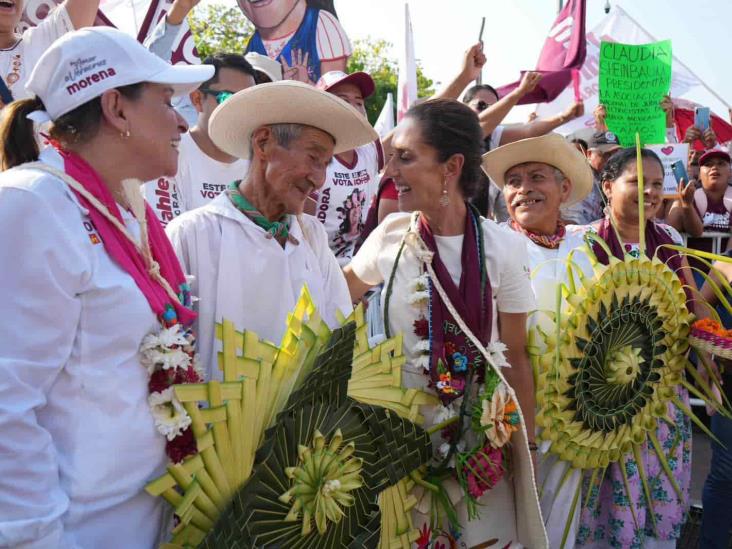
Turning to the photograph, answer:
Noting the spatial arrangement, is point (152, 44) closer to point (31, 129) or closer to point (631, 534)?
point (31, 129)

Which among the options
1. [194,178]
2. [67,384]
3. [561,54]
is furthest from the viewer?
[561,54]

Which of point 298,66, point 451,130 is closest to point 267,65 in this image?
point 298,66

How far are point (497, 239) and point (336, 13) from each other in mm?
3940

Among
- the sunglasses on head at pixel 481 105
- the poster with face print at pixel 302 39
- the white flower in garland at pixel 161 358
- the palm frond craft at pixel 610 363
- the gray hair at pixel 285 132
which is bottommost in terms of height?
the palm frond craft at pixel 610 363

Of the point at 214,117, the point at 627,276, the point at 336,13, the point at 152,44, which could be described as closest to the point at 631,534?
the point at 627,276

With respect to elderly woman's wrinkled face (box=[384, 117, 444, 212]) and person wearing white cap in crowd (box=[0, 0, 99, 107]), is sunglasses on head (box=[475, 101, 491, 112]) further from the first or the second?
person wearing white cap in crowd (box=[0, 0, 99, 107])

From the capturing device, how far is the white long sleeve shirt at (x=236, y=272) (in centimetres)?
226

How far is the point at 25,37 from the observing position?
331 centimetres

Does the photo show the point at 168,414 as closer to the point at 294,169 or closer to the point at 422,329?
the point at 294,169

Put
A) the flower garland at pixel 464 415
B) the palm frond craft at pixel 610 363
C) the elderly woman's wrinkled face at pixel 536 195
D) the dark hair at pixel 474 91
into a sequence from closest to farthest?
1. the flower garland at pixel 464 415
2. the palm frond craft at pixel 610 363
3. the elderly woman's wrinkled face at pixel 536 195
4. the dark hair at pixel 474 91

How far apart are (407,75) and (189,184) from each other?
8.12 ft

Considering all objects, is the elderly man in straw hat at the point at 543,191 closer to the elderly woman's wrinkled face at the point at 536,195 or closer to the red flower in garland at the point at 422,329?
the elderly woman's wrinkled face at the point at 536,195

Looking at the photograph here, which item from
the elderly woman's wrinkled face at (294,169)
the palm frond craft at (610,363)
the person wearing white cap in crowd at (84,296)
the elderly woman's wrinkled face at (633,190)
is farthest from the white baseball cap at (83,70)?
the elderly woman's wrinkled face at (633,190)

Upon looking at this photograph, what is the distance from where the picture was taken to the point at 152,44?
4.66 metres
